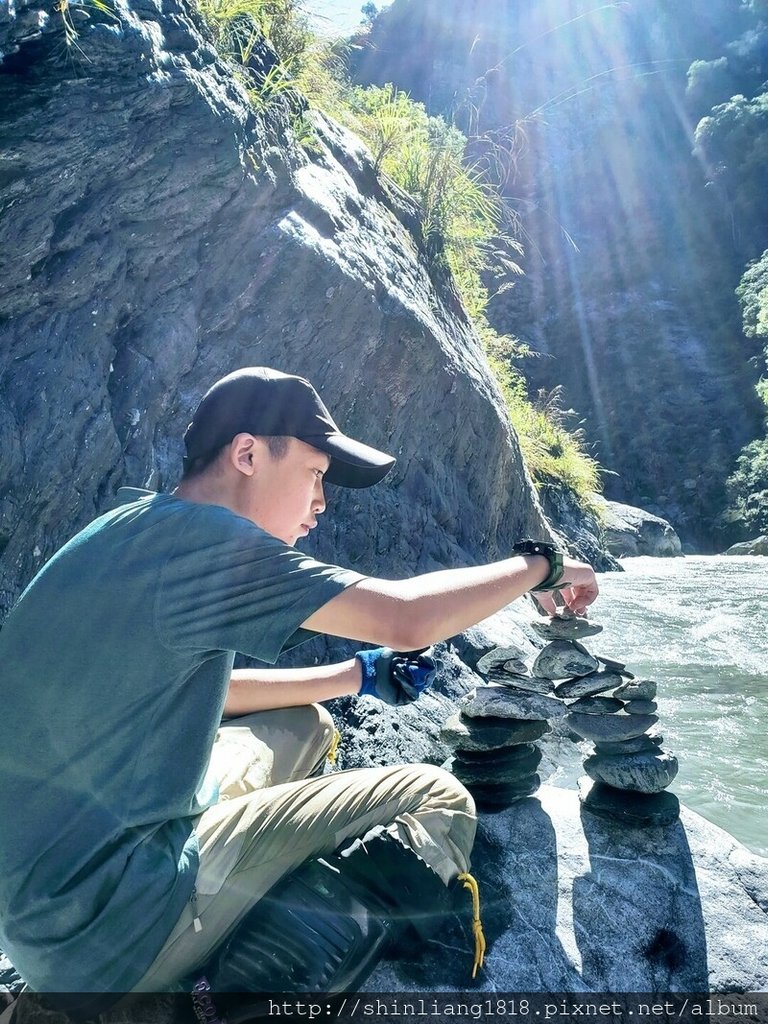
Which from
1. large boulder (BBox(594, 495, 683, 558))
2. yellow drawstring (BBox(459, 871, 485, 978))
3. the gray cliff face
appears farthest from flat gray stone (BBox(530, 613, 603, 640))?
large boulder (BBox(594, 495, 683, 558))

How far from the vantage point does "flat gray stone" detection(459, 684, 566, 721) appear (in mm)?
2684

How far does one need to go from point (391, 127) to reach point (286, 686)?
5.38 metres

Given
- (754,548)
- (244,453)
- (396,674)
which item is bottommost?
(754,548)

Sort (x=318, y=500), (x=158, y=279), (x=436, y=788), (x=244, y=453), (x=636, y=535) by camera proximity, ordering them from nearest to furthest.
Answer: (x=244, y=453) < (x=318, y=500) < (x=436, y=788) < (x=158, y=279) < (x=636, y=535)

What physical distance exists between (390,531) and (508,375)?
4874 millimetres

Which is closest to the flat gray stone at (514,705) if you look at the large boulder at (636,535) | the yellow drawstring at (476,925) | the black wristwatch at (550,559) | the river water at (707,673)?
the river water at (707,673)

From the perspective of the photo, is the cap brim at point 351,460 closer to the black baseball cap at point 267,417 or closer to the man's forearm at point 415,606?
the black baseball cap at point 267,417

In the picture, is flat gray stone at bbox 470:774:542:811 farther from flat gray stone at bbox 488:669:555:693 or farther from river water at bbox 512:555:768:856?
river water at bbox 512:555:768:856

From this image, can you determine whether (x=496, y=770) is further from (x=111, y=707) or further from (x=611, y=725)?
(x=111, y=707)

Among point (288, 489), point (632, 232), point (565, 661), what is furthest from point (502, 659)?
point (632, 232)

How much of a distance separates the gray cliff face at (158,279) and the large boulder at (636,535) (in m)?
10.8

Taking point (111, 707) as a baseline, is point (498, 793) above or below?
below

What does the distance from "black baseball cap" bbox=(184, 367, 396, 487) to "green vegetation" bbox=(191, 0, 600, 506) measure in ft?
10.0

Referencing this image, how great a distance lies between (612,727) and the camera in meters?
2.62
